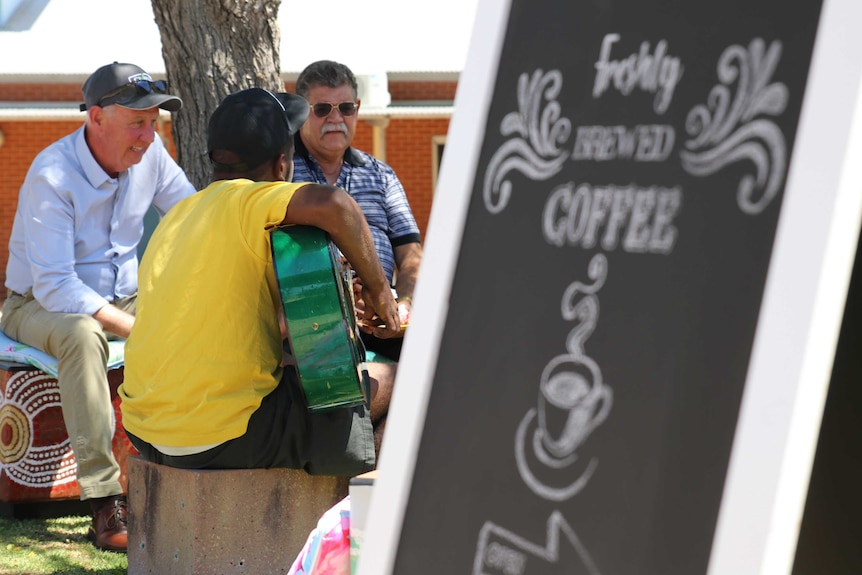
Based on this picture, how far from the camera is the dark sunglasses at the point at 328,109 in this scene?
4734 mm

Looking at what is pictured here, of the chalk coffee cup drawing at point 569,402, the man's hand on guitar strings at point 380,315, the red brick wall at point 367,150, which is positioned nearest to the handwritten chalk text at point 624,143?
the chalk coffee cup drawing at point 569,402

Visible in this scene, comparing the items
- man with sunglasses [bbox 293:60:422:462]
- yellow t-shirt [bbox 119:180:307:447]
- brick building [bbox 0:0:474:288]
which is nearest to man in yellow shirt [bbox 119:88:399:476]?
yellow t-shirt [bbox 119:180:307:447]

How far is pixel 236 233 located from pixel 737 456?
7.35 ft

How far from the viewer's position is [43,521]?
4.90m

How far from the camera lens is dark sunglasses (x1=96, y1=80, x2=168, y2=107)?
186 inches

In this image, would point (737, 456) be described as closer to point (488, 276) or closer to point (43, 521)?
point (488, 276)

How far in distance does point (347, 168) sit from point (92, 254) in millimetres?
1082

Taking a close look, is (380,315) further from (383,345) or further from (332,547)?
(332,547)

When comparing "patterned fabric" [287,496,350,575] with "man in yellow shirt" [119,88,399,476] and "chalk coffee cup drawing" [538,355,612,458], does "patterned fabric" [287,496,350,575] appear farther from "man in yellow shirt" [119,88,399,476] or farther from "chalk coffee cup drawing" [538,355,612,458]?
"chalk coffee cup drawing" [538,355,612,458]

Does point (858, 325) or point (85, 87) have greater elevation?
point (85, 87)

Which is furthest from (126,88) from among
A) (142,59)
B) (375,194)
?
(142,59)

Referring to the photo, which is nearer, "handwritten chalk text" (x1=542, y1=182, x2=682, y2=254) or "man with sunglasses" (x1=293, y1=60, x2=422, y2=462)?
"handwritten chalk text" (x1=542, y1=182, x2=682, y2=254)

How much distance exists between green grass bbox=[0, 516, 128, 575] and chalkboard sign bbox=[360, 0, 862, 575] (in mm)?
2740

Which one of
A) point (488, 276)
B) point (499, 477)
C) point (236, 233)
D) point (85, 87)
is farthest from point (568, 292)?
point (85, 87)
